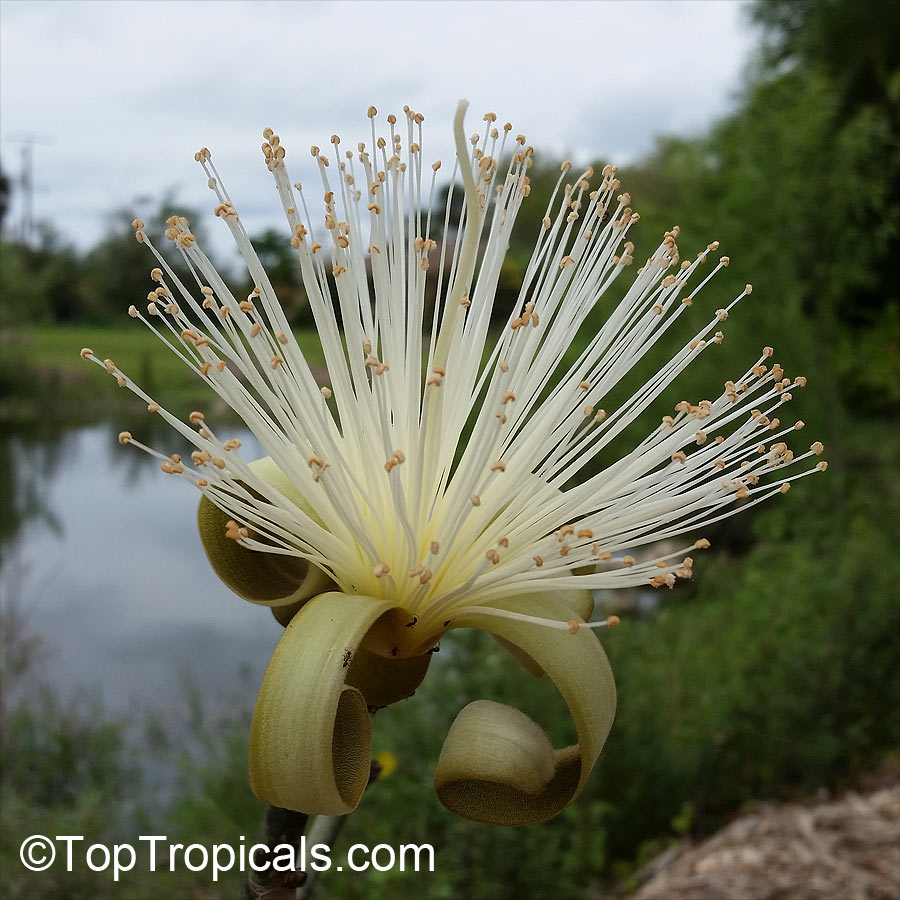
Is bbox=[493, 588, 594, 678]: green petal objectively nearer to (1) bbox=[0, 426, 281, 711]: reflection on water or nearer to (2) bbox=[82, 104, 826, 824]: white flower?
(2) bbox=[82, 104, 826, 824]: white flower

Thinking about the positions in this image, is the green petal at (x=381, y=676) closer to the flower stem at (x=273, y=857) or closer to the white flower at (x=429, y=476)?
the white flower at (x=429, y=476)

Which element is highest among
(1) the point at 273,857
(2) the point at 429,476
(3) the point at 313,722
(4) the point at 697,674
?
(2) the point at 429,476

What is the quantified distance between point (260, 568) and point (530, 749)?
261mm

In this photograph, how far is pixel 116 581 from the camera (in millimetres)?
5965

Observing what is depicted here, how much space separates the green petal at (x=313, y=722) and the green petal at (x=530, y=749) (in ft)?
0.28

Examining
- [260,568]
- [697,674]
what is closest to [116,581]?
[697,674]

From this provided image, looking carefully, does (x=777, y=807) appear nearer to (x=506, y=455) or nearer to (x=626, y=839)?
(x=626, y=839)

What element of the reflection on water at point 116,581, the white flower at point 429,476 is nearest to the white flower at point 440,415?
the white flower at point 429,476

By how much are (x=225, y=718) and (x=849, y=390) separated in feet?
19.9

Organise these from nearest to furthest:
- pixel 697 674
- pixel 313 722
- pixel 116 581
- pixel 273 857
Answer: pixel 313 722 → pixel 273 857 → pixel 697 674 → pixel 116 581

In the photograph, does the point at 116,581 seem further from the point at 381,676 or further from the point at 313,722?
the point at 313,722

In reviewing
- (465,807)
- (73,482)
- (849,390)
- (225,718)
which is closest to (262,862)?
(465,807)

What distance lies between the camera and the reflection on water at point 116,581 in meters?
4.52

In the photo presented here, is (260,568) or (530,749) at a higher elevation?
(260,568)
